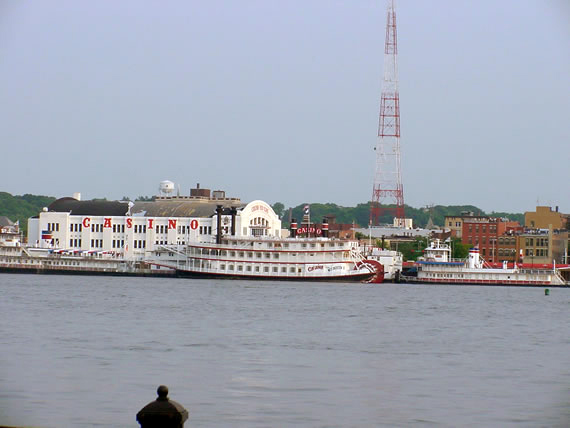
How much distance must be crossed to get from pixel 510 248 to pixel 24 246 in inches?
2285

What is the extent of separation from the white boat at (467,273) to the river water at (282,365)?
5188 cm

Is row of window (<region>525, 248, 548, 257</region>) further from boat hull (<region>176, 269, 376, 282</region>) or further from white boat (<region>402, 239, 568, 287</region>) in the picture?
boat hull (<region>176, 269, 376, 282</region>)

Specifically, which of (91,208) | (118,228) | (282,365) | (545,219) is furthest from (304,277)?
(282,365)

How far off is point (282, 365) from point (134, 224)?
102 m

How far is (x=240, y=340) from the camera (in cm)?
3988

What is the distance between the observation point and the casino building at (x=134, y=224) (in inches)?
5059

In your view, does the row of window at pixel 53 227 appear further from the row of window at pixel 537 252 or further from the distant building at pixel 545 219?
the distant building at pixel 545 219

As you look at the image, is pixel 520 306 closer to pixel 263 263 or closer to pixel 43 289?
pixel 43 289

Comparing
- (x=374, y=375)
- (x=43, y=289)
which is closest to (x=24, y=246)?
(x=43, y=289)

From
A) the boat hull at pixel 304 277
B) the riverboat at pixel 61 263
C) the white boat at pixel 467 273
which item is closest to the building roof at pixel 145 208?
the riverboat at pixel 61 263

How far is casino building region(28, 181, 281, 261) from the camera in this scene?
128500 millimetres

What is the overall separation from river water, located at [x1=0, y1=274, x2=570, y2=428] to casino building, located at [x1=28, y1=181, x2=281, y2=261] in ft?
221

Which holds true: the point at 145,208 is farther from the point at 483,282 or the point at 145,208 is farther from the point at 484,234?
the point at 484,234

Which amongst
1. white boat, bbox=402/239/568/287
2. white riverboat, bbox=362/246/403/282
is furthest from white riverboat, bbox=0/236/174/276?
white boat, bbox=402/239/568/287
